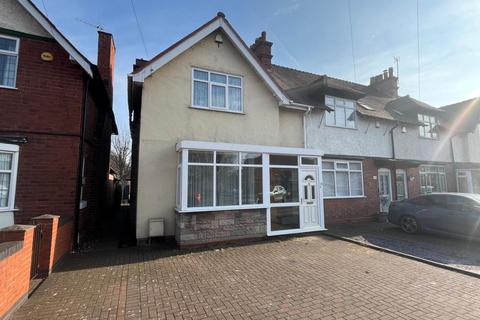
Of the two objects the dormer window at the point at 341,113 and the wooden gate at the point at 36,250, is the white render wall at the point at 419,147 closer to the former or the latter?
Result: the dormer window at the point at 341,113

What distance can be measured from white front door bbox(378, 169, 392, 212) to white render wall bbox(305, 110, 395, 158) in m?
0.96

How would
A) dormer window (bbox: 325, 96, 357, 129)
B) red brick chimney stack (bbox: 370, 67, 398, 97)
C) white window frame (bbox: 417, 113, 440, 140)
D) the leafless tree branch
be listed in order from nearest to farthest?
dormer window (bbox: 325, 96, 357, 129), white window frame (bbox: 417, 113, 440, 140), red brick chimney stack (bbox: 370, 67, 398, 97), the leafless tree branch

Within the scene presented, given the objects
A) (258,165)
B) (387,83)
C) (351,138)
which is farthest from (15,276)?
(387,83)

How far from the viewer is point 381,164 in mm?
13945

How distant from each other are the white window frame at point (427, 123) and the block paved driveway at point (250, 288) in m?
12.2

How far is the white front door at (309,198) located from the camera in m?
10.1

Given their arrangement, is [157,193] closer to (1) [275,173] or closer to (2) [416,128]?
(1) [275,173]

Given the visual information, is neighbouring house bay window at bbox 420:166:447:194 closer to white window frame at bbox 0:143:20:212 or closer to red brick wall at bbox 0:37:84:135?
red brick wall at bbox 0:37:84:135

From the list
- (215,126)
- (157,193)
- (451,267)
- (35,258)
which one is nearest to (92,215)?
(157,193)

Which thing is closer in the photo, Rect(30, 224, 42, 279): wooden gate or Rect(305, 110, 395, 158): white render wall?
Rect(30, 224, 42, 279): wooden gate

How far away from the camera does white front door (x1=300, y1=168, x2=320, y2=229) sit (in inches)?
397

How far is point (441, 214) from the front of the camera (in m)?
9.47

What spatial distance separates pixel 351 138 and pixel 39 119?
12654 millimetres

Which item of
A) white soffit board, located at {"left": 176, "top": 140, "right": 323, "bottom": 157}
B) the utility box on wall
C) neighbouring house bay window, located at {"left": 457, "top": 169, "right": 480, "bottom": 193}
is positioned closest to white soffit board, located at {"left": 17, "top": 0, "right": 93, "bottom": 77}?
white soffit board, located at {"left": 176, "top": 140, "right": 323, "bottom": 157}
